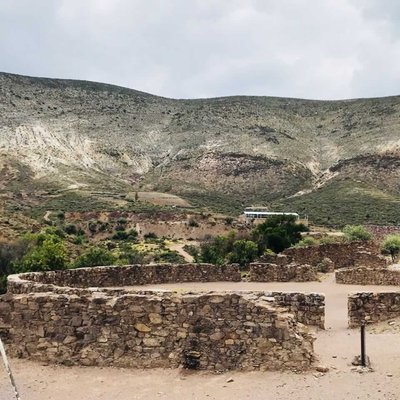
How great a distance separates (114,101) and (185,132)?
1564cm

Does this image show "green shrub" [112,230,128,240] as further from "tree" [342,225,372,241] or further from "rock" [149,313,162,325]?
"rock" [149,313,162,325]

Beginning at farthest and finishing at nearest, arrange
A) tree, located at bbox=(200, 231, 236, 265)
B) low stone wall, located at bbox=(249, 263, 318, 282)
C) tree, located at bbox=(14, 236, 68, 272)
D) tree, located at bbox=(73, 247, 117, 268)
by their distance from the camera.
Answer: tree, located at bbox=(200, 231, 236, 265) < tree, located at bbox=(73, 247, 117, 268) < tree, located at bbox=(14, 236, 68, 272) < low stone wall, located at bbox=(249, 263, 318, 282)

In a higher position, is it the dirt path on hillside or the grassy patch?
the grassy patch

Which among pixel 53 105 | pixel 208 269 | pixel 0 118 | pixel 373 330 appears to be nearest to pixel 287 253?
pixel 208 269

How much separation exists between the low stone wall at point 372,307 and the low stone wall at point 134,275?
317 inches

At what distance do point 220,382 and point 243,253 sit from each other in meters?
24.2

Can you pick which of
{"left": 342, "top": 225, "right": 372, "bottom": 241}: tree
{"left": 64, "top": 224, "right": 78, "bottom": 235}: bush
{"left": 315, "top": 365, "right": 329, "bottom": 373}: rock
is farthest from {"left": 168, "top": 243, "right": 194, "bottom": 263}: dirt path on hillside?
{"left": 315, "top": 365, "right": 329, "bottom": 373}: rock

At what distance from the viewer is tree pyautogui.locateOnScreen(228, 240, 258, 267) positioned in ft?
108

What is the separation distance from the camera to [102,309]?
10672 millimetres

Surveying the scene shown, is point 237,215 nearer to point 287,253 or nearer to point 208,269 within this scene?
point 287,253

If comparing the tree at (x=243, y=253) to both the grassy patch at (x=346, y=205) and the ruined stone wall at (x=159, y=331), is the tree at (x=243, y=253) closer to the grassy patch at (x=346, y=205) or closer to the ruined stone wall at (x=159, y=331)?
the ruined stone wall at (x=159, y=331)

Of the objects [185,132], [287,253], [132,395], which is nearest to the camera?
[132,395]

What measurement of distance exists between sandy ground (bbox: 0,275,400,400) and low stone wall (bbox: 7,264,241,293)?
202 inches

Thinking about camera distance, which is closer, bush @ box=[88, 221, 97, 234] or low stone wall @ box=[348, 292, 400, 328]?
low stone wall @ box=[348, 292, 400, 328]
